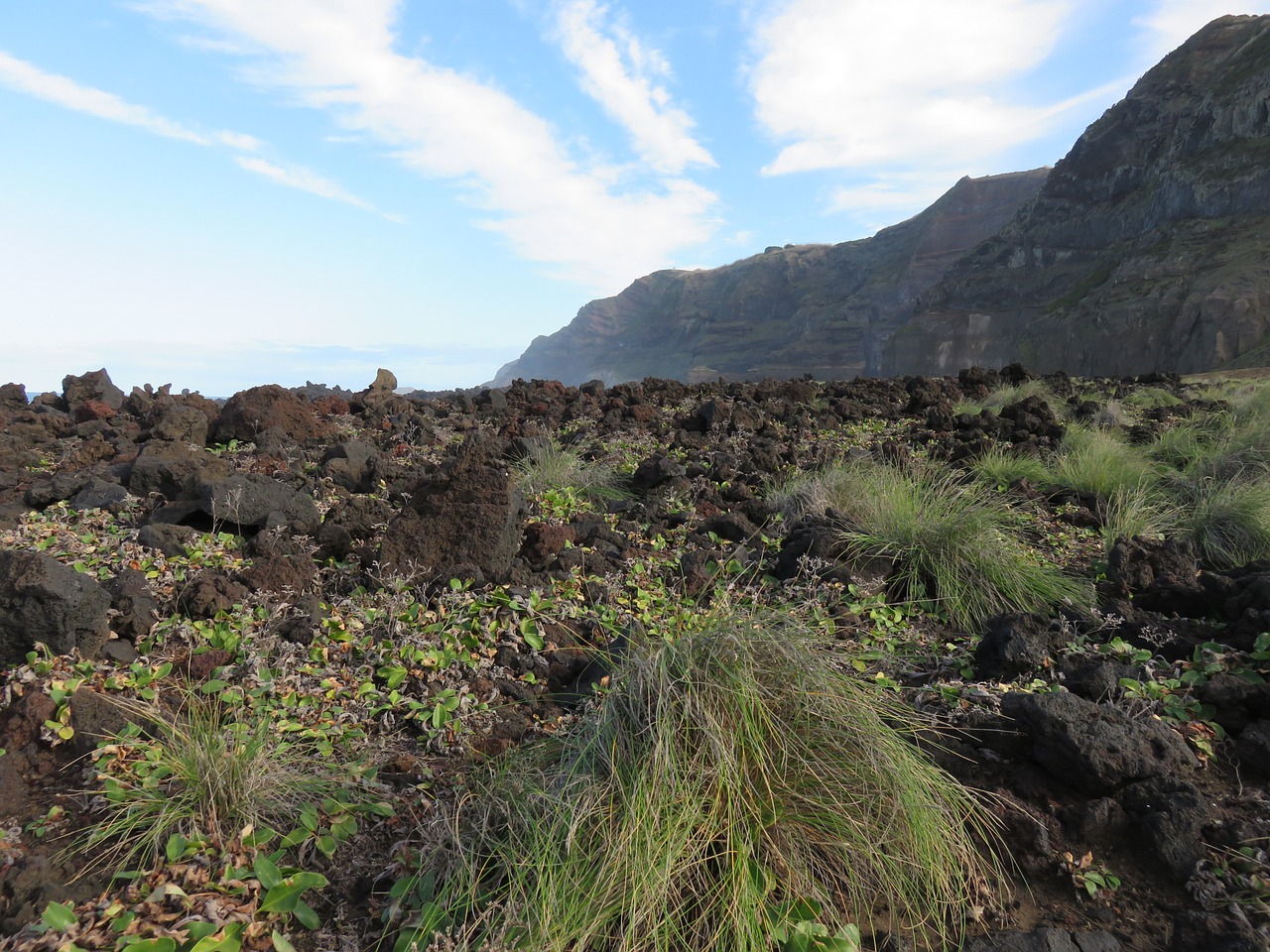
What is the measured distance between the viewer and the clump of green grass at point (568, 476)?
6.34 meters

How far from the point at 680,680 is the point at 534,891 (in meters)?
0.75

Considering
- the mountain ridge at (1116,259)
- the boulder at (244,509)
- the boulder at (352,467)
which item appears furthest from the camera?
the mountain ridge at (1116,259)

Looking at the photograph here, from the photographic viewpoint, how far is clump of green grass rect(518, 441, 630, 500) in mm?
6340

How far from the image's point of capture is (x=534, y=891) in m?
2.07

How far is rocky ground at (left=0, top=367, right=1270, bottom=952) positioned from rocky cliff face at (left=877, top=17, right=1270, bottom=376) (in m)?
54.6

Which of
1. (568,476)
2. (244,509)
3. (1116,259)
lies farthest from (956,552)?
(1116,259)

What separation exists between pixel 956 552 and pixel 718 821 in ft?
9.04

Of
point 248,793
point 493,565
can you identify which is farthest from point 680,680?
point 493,565

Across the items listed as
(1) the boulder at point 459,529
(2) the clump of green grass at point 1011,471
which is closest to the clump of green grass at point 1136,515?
(2) the clump of green grass at point 1011,471

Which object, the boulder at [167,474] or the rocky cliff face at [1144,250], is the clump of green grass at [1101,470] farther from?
the rocky cliff face at [1144,250]

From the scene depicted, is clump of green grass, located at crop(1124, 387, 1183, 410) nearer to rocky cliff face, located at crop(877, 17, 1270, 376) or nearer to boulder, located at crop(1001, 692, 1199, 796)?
boulder, located at crop(1001, 692, 1199, 796)

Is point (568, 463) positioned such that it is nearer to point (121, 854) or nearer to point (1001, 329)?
point (121, 854)

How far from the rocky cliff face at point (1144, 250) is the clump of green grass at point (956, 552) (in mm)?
53689

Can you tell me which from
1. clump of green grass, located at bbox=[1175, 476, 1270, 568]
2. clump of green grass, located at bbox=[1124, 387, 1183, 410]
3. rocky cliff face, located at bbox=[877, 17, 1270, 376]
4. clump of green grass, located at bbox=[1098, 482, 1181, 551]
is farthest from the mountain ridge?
clump of green grass, located at bbox=[1175, 476, 1270, 568]
